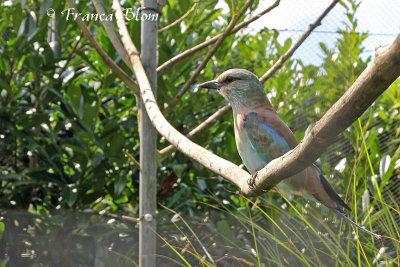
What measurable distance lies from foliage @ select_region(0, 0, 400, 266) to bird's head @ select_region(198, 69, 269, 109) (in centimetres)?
47

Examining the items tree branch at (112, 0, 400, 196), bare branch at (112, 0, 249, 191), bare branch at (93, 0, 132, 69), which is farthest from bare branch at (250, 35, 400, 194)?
bare branch at (93, 0, 132, 69)

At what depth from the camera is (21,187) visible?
1997mm

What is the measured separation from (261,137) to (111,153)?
0.72 m

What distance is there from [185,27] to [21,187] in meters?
0.83

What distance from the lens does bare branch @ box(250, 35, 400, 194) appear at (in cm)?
60

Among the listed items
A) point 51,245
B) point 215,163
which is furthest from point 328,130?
point 51,245

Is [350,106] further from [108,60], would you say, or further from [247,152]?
[108,60]

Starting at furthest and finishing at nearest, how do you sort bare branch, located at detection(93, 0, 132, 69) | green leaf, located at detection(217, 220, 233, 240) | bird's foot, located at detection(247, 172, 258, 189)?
green leaf, located at detection(217, 220, 233, 240) → bare branch, located at detection(93, 0, 132, 69) → bird's foot, located at detection(247, 172, 258, 189)

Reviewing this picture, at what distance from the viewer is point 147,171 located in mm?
1564

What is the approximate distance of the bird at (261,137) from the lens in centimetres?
129

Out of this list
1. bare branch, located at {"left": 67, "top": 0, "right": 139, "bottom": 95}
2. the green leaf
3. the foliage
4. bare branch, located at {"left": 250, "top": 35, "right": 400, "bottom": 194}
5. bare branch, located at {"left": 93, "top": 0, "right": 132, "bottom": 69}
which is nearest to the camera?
bare branch, located at {"left": 250, "top": 35, "right": 400, "bottom": 194}

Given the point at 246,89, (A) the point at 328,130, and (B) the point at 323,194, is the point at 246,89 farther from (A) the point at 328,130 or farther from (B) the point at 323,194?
(A) the point at 328,130

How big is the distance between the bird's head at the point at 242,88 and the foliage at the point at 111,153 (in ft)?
1.53

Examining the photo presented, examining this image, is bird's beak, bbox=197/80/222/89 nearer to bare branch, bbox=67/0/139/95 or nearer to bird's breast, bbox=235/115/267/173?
bird's breast, bbox=235/115/267/173
